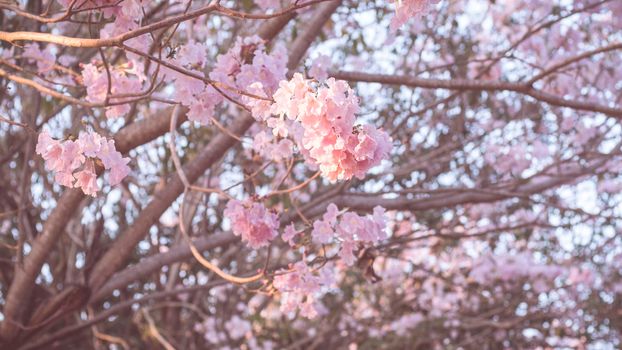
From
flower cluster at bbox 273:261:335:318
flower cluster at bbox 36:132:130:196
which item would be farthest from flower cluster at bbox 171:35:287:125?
flower cluster at bbox 273:261:335:318

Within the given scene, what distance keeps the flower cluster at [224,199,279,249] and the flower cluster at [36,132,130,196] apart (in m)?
0.71

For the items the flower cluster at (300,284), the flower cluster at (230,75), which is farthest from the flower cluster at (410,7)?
the flower cluster at (300,284)

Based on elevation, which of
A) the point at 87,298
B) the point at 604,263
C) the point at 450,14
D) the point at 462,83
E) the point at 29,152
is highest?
the point at 450,14

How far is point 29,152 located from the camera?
3451 mm

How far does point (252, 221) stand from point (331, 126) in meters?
0.94

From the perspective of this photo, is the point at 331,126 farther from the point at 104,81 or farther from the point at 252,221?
the point at 104,81

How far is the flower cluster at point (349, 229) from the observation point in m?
2.60

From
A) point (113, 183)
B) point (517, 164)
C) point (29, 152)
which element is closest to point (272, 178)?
point (517, 164)

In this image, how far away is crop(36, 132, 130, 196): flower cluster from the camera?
1893 millimetres

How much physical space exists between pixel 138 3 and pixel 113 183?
501 mm

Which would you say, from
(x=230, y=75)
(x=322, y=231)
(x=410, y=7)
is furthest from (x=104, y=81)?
(x=410, y=7)

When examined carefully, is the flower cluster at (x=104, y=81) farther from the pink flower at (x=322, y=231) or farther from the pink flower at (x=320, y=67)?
the pink flower at (x=322, y=231)

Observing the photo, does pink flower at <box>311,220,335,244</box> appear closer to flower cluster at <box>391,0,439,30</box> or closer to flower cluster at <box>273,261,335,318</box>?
flower cluster at <box>273,261,335,318</box>

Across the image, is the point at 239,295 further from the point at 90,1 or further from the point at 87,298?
the point at 90,1
